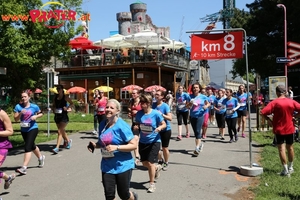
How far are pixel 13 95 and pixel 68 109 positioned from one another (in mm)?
4518

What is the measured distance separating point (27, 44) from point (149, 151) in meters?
7.94

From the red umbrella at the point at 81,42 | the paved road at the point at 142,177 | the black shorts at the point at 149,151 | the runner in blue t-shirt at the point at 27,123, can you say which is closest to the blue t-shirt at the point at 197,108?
the paved road at the point at 142,177

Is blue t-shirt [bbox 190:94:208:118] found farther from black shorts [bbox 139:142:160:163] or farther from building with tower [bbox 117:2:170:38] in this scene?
building with tower [bbox 117:2:170:38]

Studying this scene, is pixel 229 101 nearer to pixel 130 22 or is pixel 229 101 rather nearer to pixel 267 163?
pixel 267 163

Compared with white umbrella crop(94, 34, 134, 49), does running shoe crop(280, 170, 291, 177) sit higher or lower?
lower

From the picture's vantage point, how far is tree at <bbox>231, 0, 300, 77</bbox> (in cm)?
2839

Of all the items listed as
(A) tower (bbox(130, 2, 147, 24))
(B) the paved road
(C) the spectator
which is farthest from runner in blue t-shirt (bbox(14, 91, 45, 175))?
(A) tower (bbox(130, 2, 147, 24))

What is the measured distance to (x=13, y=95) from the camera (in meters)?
13.5

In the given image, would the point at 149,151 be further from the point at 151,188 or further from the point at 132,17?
the point at 132,17

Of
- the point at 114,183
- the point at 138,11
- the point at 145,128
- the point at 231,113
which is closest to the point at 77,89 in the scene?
the point at 138,11

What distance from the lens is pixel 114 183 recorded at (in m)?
4.38

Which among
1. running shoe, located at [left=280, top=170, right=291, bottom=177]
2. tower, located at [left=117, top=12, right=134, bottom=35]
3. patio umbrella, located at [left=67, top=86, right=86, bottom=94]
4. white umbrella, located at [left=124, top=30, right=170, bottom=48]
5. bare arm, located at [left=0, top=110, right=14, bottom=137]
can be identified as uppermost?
tower, located at [left=117, top=12, right=134, bottom=35]

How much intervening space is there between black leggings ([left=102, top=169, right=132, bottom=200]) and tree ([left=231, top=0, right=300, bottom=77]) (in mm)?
26014

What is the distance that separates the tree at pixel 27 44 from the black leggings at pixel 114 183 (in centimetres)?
857
